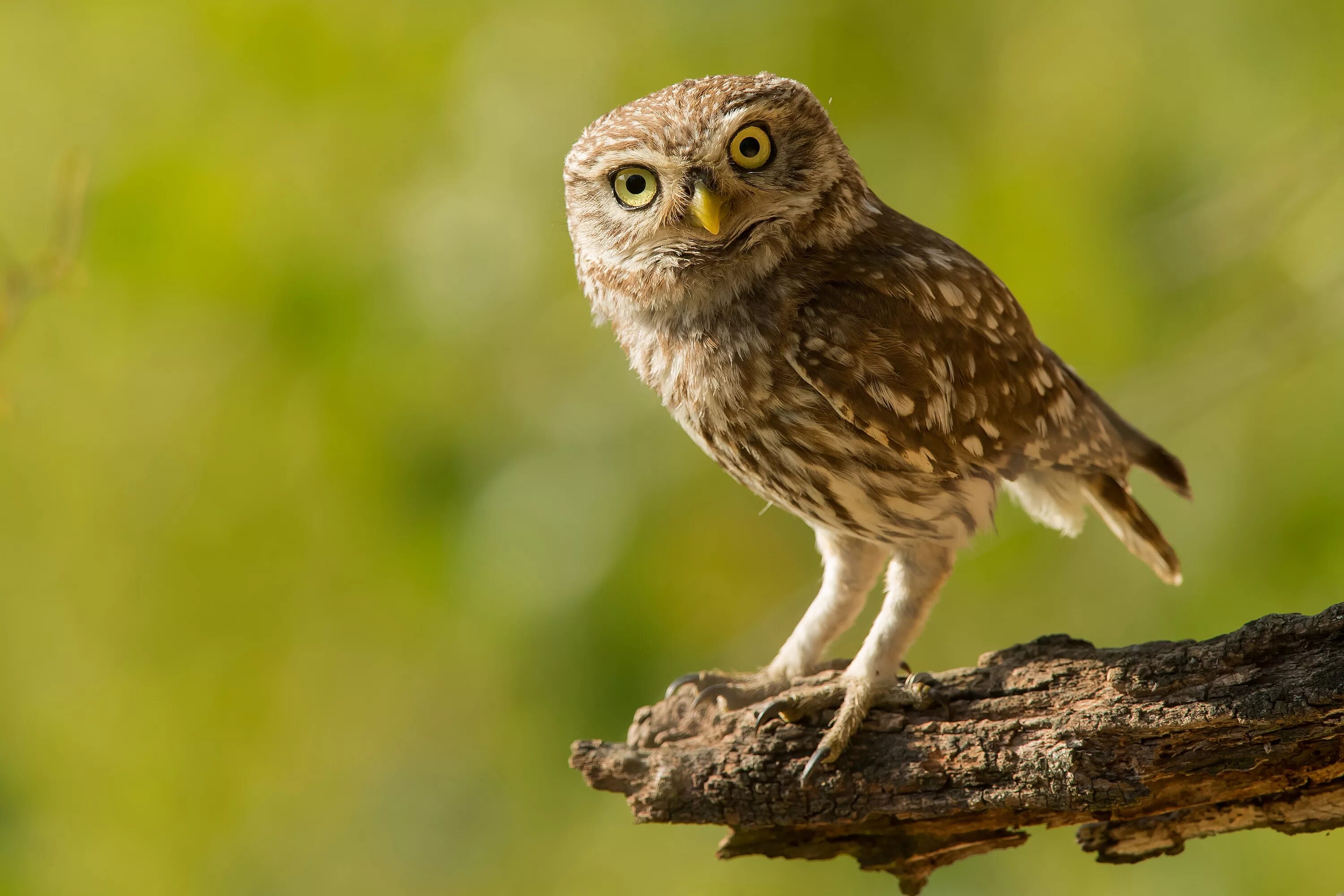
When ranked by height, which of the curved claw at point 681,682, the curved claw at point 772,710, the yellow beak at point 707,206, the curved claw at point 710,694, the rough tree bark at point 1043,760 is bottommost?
the rough tree bark at point 1043,760

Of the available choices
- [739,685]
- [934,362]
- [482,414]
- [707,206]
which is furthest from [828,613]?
[482,414]

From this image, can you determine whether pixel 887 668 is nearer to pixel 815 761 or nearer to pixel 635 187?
pixel 815 761

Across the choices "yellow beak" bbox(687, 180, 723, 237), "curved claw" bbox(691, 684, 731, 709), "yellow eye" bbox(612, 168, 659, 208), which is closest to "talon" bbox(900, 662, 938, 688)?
"curved claw" bbox(691, 684, 731, 709)

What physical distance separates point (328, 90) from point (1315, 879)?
3.96m

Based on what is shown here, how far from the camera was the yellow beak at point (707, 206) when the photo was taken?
6.34 ft

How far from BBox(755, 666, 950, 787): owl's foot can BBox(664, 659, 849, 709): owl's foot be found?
0.19 metres

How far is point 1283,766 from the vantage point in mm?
1807

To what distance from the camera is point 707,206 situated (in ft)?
6.33

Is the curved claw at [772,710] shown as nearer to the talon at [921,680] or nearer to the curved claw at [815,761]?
the curved claw at [815,761]

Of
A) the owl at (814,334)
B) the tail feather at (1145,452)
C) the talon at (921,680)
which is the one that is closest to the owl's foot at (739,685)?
the owl at (814,334)

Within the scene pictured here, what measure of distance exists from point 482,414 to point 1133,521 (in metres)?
2.03

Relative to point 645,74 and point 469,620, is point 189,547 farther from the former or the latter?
point 645,74

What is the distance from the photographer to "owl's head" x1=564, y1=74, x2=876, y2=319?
1958 mm

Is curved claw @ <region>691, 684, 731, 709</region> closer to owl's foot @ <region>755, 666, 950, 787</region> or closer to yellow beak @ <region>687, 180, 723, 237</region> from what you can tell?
owl's foot @ <region>755, 666, 950, 787</region>
